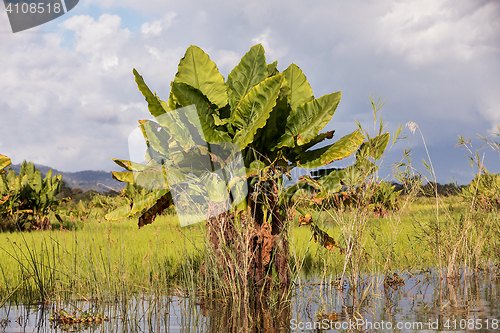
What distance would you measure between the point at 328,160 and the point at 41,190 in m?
12.2

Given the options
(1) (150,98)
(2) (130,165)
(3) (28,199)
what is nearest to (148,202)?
(2) (130,165)

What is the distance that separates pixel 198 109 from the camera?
4500 mm

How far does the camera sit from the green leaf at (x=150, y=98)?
184 inches

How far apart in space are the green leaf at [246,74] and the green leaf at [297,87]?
409 mm

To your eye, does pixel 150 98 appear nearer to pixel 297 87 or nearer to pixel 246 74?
pixel 246 74

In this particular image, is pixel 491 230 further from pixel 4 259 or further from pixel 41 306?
pixel 4 259

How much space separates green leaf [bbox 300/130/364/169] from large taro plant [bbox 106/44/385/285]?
0.05ft

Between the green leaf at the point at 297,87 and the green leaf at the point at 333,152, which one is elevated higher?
the green leaf at the point at 297,87

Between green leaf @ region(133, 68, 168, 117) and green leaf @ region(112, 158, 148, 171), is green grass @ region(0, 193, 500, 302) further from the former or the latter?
green leaf @ region(133, 68, 168, 117)

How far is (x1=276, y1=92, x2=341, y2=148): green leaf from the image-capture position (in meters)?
4.62

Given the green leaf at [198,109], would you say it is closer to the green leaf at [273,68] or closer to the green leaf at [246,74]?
the green leaf at [246,74]

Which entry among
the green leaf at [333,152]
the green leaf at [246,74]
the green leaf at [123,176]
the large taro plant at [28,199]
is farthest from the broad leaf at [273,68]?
the large taro plant at [28,199]

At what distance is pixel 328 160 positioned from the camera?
484 centimetres

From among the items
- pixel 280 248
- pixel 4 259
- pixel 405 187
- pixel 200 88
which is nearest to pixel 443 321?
pixel 280 248
